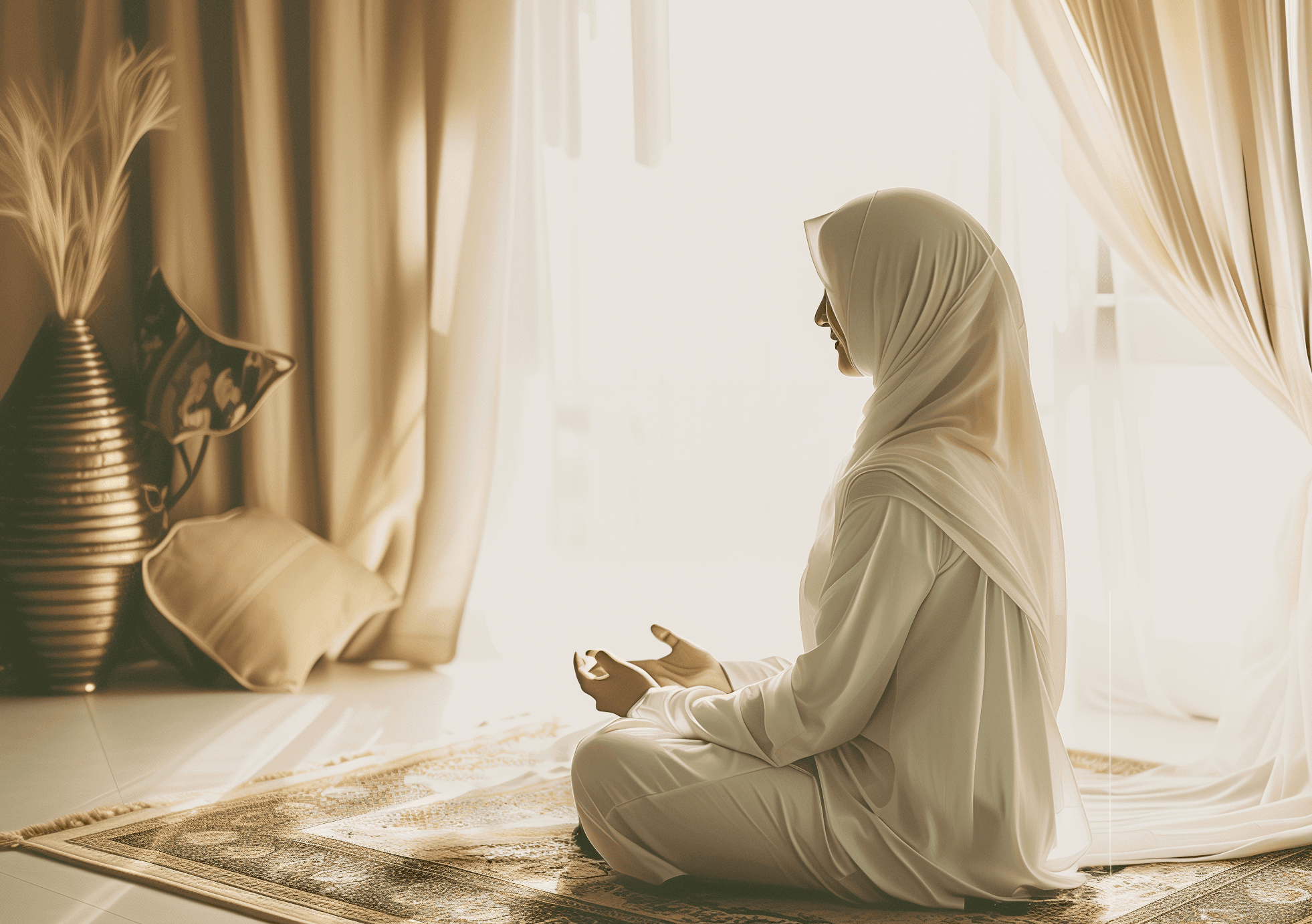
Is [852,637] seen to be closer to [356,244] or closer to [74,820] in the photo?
[74,820]

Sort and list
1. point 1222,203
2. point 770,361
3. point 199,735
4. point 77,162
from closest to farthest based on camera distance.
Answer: point 1222,203 < point 199,735 < point 770,361 < point 77,162

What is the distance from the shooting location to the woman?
1877 millimetres

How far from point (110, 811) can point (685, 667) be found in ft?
3.97

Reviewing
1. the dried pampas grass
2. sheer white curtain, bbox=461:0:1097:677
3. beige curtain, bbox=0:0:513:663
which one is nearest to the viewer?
sheer white curtain, bbox=461:0:1097:677

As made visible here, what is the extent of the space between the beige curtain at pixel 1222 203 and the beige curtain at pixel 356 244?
1796 millimetres

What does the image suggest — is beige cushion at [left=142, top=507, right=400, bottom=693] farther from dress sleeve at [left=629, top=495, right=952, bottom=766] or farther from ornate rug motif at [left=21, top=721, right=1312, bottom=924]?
dress sleeve at [left=629, top=495, right=952, bottom=766]

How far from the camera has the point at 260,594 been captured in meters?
3.75

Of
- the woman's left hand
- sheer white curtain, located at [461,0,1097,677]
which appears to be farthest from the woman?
sheer white curtain, located at [461,0,1097,677]

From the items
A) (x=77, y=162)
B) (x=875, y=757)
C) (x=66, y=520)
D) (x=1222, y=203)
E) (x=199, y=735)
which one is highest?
(x=77, y=162)

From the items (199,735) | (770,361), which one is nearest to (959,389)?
(770,361)

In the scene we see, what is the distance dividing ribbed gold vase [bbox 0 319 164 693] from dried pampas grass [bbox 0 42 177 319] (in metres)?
0.18

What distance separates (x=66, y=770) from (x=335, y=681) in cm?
98

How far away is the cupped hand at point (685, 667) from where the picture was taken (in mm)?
2232

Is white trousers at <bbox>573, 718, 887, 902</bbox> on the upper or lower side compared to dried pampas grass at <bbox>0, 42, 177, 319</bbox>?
lower
